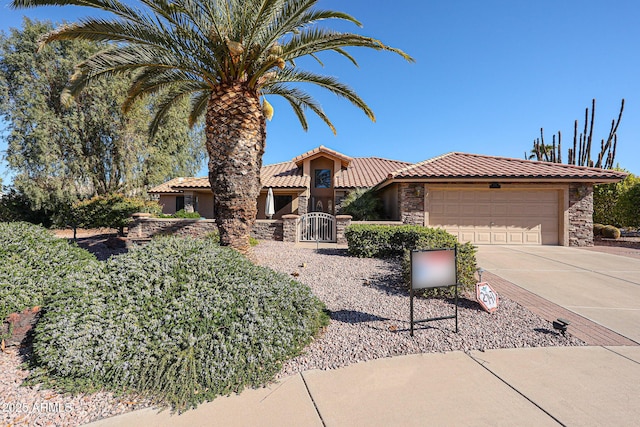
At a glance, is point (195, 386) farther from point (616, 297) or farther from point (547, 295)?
point (616, 297)

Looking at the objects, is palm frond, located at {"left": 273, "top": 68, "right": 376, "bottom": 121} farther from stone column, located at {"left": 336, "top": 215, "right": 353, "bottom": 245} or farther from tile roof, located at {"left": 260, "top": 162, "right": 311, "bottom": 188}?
tile roof, located at {"left": 260, "top": 162, "right": 311, "bottom": 188}

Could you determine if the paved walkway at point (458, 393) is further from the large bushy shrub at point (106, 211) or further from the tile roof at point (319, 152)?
the tile roof at point (319, 152)

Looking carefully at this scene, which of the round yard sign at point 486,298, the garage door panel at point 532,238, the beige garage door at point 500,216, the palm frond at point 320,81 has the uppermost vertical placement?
the palm frond at point 320,81

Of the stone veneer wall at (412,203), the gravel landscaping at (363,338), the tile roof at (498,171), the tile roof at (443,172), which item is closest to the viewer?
the gravel landscaping at (363,338)

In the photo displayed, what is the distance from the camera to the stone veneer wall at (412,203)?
1245 cm

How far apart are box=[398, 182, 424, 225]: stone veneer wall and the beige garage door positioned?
0.46 metres

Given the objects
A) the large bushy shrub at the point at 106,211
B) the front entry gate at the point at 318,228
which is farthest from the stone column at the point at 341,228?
the large bushy shrub at the point at 106,211

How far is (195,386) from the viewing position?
8.75 ft

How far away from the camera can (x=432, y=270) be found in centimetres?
398

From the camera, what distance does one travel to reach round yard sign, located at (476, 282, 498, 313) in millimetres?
4469

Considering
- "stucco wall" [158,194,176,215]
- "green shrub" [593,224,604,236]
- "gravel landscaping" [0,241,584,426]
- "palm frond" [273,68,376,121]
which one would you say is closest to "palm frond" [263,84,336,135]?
"palm frond" [273,68,376,121]

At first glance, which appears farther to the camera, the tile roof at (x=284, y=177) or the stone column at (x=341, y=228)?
the tile roof at (x=284, y=177)

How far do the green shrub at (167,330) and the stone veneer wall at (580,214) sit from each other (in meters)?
14.3

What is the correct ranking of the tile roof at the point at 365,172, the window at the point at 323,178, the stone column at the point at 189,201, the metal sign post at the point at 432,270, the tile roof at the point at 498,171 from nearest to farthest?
1. the metal sign post at the point at 432,270
2. the tile roof at the point at 498,171
3. the tile roof at the point at 365,172
4. the stone column at the point at 189,201
5. the window at the point at 323,178
